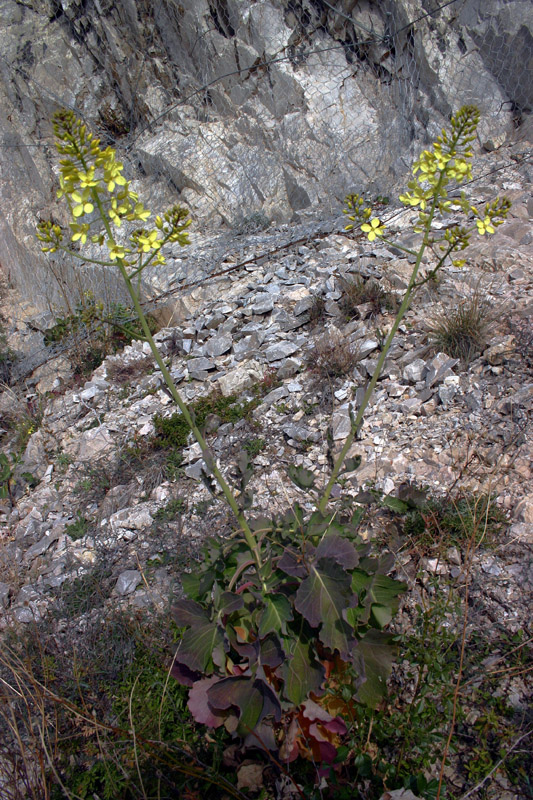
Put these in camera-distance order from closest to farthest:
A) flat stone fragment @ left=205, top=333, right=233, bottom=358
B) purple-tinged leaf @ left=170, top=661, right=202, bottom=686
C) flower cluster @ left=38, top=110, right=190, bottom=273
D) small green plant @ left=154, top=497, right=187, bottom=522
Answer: flower cluster @ left=38, top=110, right=190, bottom=273
purple-tinged leaf @ left=170, top=661, right=202, bottom=686
small green plant @ left=154, top=497, right=187, bottom=522
flat stone fragment @ left=205, top=333, right=233, bottom=358

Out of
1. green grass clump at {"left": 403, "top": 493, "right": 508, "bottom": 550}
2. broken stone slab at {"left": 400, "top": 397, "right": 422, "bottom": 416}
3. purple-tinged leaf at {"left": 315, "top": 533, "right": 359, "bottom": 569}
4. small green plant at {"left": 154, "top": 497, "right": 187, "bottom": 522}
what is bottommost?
green grass clump at {"left": 403, "top": 493, "right": 508, "bottom": 550}

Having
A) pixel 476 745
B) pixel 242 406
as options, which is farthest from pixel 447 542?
pixel 242 406

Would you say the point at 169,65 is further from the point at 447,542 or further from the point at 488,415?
the point at 447,542

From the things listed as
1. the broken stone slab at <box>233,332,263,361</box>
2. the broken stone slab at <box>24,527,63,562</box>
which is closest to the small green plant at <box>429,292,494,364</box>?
the broken stone slab at <box>233,332,263,361</box>

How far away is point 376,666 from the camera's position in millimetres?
1555

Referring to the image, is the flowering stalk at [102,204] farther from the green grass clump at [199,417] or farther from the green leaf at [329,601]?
the green grass clump at [199,417]

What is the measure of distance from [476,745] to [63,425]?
174 inches

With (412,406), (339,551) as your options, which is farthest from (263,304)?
(339,551)

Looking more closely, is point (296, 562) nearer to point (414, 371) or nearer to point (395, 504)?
point (395, 504)

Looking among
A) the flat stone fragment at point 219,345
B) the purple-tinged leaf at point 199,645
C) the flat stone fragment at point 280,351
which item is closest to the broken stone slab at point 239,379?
the flat stone fragment at point 280,351

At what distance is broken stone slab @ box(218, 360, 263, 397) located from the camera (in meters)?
4.28

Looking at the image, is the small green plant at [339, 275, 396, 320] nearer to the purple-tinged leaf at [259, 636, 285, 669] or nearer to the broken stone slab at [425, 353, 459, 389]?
the broken stone slab at [425, 353, 459, 389]

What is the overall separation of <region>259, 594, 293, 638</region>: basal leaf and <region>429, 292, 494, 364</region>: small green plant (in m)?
2.56

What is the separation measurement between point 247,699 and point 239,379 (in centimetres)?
309
